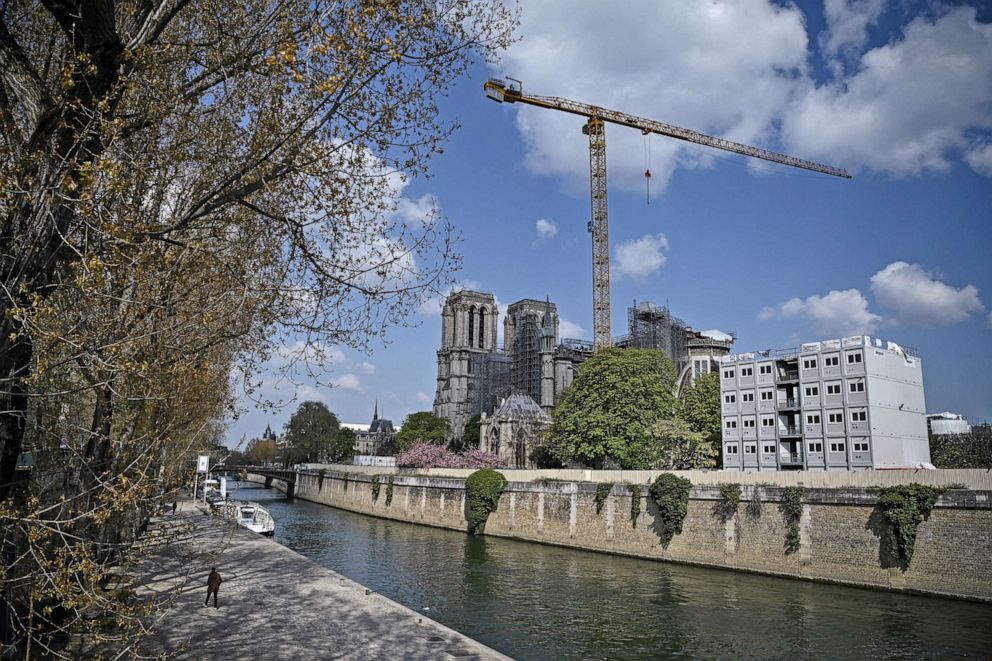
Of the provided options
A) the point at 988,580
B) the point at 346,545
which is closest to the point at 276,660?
the point at 988,580

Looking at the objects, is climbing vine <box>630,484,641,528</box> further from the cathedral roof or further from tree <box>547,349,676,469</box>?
the cathedral roof

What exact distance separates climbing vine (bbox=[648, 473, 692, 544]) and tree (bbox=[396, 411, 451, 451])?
82433 mm

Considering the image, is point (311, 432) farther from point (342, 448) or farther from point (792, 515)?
point (792, 515)

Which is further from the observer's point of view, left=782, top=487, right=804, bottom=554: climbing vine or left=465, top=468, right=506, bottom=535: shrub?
left=465, top=468, right=506, bottom=535: shrub

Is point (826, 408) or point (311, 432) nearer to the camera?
point (826, 408)

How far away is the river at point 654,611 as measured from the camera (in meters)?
19.8

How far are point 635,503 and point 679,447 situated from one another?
24.1 m

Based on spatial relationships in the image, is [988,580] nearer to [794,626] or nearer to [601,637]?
[794,626]

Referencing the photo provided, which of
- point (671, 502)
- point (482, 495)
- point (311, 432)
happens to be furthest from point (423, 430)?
point (671, 502)

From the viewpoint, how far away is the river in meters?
19.8

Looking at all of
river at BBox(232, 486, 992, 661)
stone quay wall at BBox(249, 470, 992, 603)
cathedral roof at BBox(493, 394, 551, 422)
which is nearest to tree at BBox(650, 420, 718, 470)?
stone quay wall at BBox(249, 470, 992, 603)

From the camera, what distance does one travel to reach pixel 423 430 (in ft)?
399

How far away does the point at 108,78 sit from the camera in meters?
6.69

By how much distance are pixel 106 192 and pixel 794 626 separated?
76.6ft
